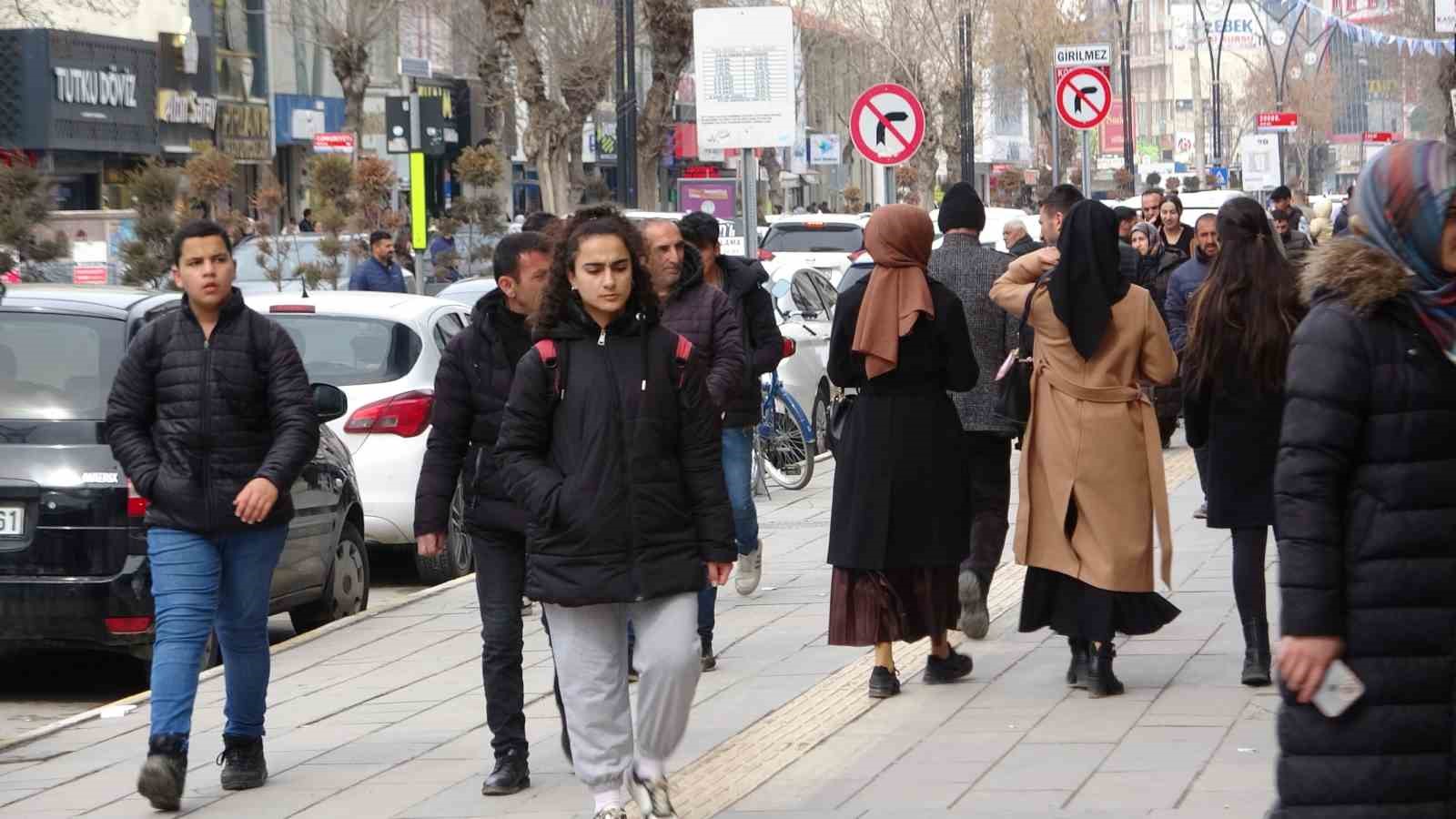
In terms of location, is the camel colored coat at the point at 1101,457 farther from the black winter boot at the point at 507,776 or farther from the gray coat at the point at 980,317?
the black winter boot at the point at 507,776

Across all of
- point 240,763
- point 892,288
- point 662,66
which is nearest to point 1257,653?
point 892,288

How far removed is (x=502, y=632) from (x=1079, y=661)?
243 cm

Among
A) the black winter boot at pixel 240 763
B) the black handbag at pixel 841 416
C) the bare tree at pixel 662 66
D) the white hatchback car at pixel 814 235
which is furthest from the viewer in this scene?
the bare tree at pixel 662 66

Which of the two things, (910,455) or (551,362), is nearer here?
(551,362)

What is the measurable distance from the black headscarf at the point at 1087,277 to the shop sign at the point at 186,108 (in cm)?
3576

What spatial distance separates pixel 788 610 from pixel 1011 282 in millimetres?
2638

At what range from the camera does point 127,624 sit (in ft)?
29.3

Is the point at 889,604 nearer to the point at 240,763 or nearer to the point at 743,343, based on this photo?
the point at 743,343

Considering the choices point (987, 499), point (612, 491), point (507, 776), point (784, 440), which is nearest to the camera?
point (612, 491)

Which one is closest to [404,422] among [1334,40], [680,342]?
[680,342]

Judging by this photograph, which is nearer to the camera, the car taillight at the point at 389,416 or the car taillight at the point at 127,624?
the car taillight at the point at 127,624

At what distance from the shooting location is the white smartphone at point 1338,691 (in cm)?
404

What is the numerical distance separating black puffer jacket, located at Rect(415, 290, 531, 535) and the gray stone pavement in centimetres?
87

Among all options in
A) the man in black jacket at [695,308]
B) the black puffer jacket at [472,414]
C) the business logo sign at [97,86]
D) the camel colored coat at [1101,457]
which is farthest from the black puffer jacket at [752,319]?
the business logo sign at [97,86]
